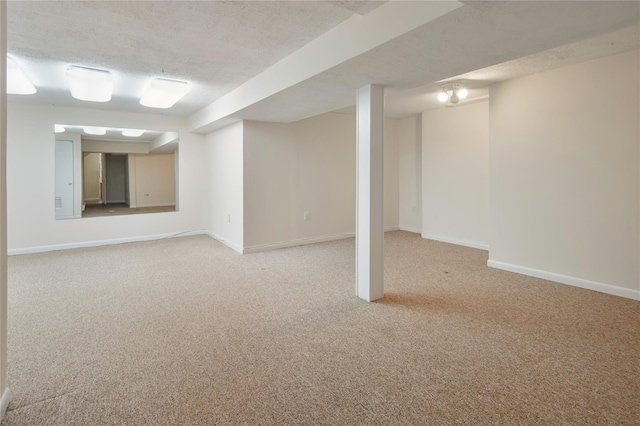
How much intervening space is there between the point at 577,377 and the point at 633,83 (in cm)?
277

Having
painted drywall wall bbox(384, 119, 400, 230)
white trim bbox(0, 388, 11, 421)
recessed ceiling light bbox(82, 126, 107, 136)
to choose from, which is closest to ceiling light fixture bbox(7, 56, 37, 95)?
recessed ceiling light bbox(82, 126, 107, 136)

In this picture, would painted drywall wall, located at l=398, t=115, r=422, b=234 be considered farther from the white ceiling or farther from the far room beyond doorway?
the far room beyond doorway

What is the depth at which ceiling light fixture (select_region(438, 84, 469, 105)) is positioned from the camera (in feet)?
13.6

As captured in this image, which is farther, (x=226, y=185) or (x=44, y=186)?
(x=226, y=185)

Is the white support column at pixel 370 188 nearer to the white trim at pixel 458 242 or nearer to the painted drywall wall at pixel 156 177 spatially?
the white trim at pixel 458 242

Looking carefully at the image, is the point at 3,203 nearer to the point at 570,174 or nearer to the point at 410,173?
the point at 570,174

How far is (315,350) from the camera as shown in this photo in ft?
7.19

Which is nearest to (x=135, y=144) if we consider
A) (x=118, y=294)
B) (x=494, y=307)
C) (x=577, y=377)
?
(x=118, y=294)

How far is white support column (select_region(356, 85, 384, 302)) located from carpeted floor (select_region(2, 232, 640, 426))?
0.26 m

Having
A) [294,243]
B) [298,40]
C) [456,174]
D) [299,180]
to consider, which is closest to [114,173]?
[299,180]

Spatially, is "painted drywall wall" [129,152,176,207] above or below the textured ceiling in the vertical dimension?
below

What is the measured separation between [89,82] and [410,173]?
5280 mm

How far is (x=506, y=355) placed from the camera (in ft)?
6.95

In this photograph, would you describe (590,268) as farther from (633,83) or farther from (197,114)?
(197,114)
